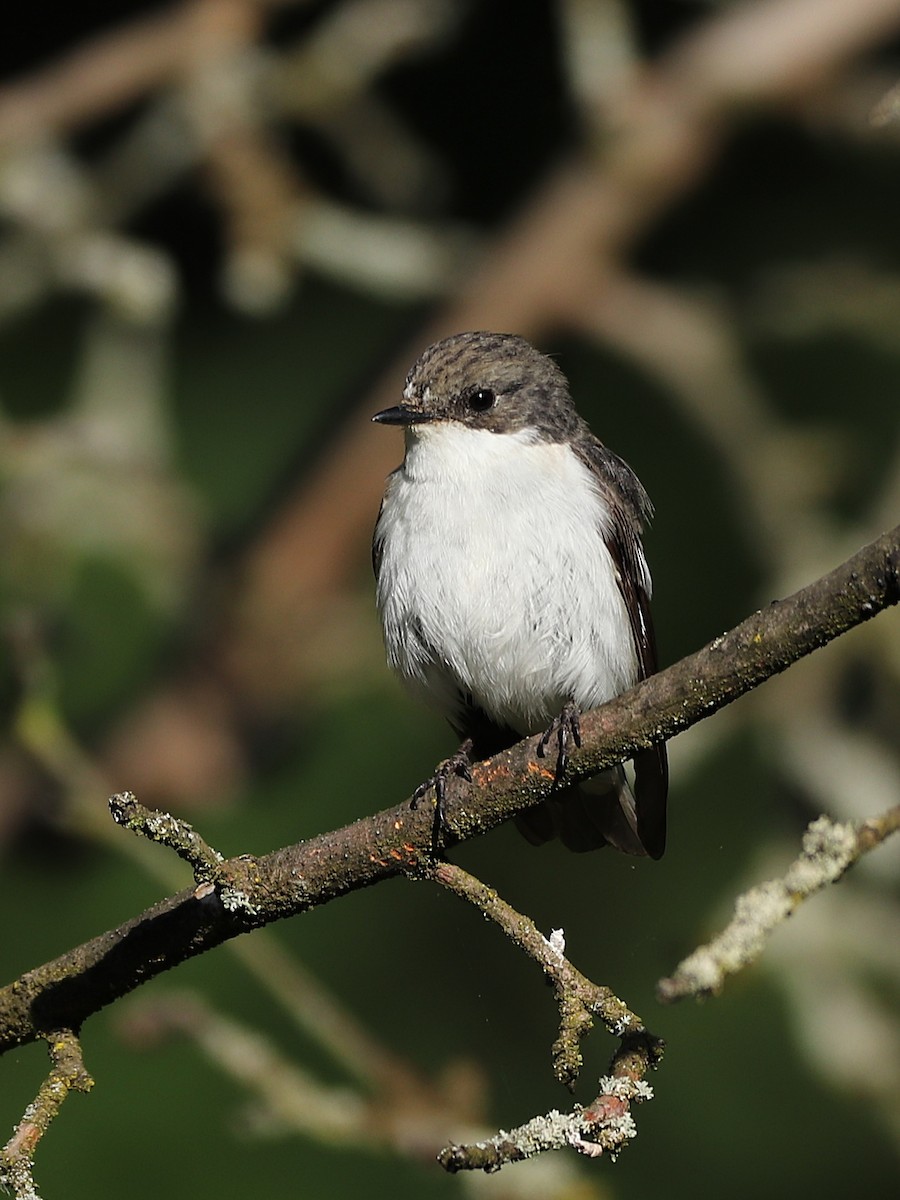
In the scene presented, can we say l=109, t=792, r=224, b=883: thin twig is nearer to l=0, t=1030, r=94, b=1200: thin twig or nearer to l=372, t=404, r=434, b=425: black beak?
l=0, t=1030, r=94, b=1200: thin twig

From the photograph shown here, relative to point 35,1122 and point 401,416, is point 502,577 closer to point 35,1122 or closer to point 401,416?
point 401,416

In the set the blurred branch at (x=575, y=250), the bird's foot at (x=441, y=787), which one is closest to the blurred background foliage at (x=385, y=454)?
the blurred branch at (x=575, y=250)

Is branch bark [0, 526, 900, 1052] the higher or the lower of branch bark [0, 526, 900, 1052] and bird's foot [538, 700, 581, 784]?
the lower

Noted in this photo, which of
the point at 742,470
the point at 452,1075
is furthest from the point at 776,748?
Result: the point at 452,1075

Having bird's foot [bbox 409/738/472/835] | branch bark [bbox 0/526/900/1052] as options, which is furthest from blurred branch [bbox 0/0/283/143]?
branch bark [bbox 0/526/900/1052]

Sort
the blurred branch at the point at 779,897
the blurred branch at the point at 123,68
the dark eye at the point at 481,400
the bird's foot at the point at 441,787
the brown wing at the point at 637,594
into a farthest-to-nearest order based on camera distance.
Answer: the blurred branch at the point at 123,68
the dark eye at the point at 481,400
the brown wing at the point at 637,594
the bird's foot at the point at 441,787
the blurred branch at the point at 779,897

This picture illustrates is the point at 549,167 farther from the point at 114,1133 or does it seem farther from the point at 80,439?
the point at 114,1133

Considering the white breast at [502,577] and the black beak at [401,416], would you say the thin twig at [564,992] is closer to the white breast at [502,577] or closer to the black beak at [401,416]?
the white breast at [502,577]
